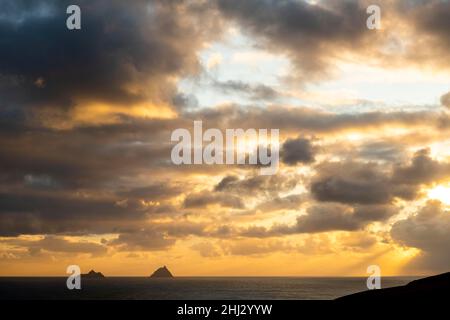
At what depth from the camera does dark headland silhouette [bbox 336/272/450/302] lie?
34.4 meters

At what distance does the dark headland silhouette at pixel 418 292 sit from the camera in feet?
113

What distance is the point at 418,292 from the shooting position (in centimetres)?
3606
